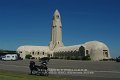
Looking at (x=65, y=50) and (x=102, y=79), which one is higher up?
(x=65, y=50)

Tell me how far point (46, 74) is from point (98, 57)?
10642cm

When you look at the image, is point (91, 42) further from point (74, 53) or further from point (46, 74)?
point (46, 74)

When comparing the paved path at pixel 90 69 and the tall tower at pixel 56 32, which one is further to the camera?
the tall tower at pixel 56 32

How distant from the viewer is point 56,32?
188 meters

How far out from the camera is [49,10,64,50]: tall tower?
18812 centimetres

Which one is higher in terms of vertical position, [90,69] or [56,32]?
[56,32]

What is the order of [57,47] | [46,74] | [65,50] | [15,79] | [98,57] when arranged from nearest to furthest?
1. [15,79]
2. [46,74]
3. [98,57]
4. [65,50]
5. [57,47]

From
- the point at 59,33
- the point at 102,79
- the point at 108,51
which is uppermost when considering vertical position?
the point at 59,33

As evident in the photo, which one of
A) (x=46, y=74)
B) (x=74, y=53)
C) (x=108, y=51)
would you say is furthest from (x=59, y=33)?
(x=46, y=74)

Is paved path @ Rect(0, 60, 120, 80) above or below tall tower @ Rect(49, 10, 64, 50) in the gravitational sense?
below

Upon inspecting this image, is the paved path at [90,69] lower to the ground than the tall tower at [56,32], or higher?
lower

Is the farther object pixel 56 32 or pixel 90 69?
pixel 56 32

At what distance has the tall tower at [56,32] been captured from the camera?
188 meters

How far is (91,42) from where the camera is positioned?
135 meters
